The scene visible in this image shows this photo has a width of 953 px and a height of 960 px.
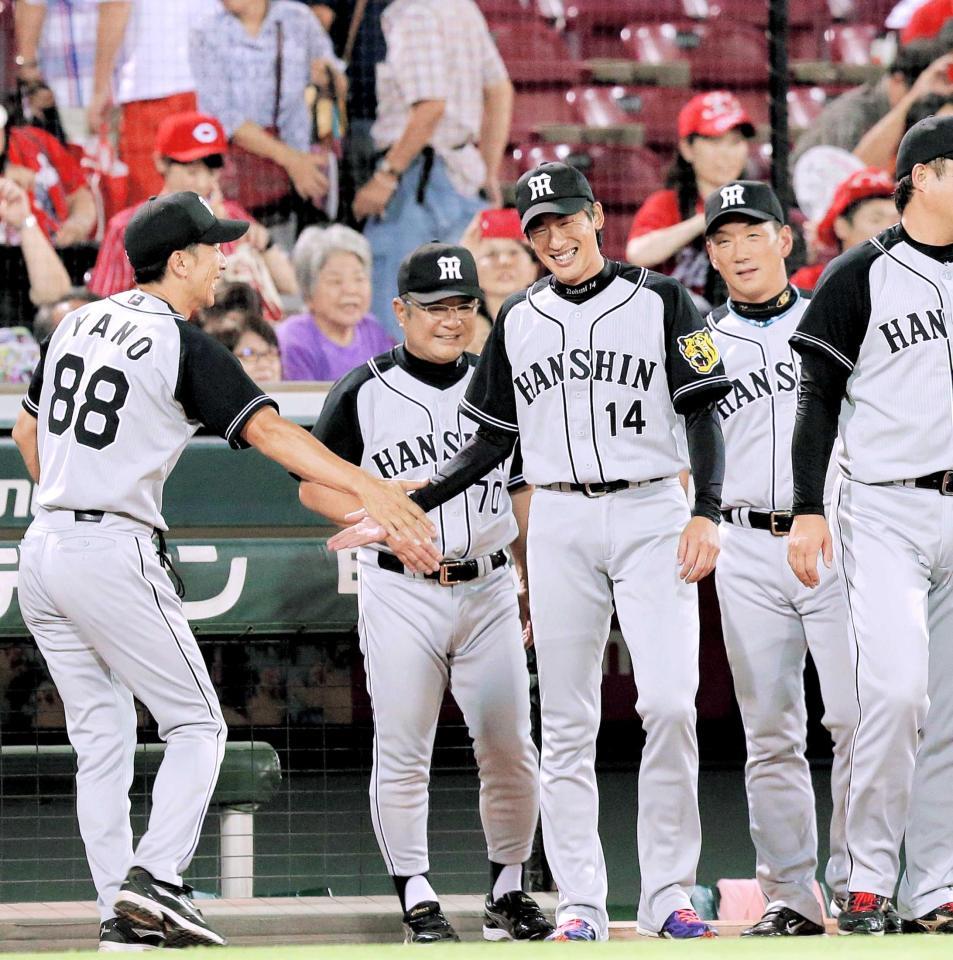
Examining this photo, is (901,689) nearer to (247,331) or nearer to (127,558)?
(127,558)

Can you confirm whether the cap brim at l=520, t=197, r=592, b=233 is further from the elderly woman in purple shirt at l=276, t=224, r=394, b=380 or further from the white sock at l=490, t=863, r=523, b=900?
the elderly woman in purple shirt at l=276, t=224, r=394, b=380

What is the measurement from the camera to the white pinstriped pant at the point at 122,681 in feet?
10.5

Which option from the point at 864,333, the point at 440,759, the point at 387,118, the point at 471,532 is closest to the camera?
the point at 864,333

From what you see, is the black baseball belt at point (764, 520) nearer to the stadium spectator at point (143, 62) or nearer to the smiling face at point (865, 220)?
the smiling face at point (865, 220)

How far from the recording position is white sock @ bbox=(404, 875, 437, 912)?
12.0 feet

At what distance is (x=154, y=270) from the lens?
344 cm

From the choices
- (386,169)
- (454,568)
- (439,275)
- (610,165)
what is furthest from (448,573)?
(610,165)

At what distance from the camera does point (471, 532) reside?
378 cm

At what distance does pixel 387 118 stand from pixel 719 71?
1.64 metres

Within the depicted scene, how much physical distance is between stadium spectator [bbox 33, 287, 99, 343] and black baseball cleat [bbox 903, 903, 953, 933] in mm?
4429

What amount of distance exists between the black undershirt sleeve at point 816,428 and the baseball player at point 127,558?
930 mm

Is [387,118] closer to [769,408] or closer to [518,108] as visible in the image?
[518,108]

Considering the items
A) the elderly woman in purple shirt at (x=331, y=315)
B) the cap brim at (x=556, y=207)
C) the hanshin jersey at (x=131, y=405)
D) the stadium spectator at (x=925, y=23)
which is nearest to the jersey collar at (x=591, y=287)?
the cap brim at (x=556, y=207)

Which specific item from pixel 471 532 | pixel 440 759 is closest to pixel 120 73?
pixel 440 759
